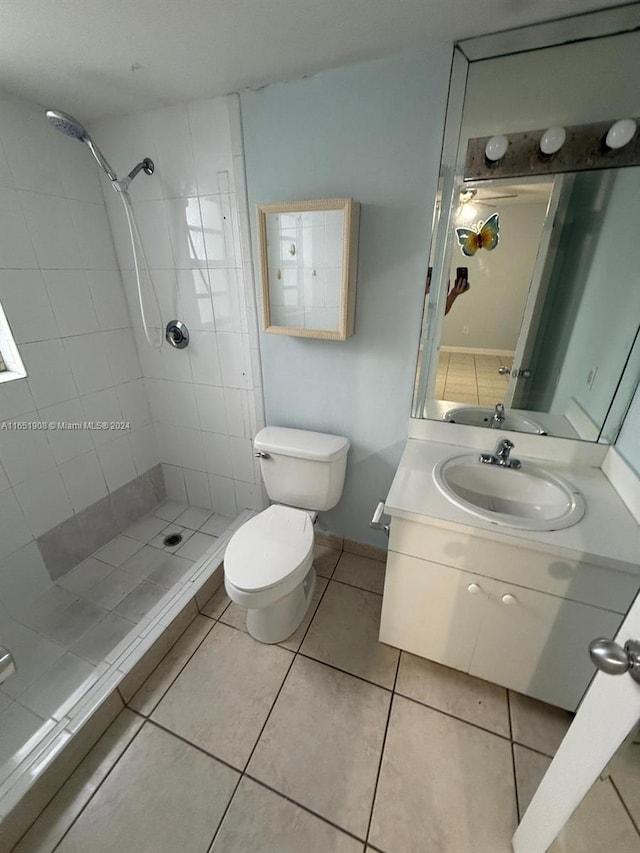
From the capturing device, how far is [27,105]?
131 centimetres

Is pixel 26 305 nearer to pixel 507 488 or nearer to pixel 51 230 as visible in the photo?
pixel 51 230

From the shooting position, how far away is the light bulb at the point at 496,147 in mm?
1053

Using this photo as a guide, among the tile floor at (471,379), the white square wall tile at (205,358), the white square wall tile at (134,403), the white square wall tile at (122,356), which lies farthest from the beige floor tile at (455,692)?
the white square wall tile at (122,356)

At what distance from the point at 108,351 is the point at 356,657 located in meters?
1.84

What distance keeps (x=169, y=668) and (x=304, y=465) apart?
3.10 ft

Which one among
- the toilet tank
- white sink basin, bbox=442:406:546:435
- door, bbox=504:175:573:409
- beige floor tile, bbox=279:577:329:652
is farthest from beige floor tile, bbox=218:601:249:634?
door, bbox=504:175:573:409

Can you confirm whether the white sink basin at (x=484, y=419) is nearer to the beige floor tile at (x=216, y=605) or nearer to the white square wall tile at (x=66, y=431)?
the beige floor tile at (x=216, y=605)

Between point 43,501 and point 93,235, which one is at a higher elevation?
point 93,235

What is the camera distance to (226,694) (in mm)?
1246

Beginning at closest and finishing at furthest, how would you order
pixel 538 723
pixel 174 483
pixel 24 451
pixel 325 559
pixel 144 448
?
pixel 538 723 < pixel 24 451 < pixel 325 559 < pixel 144 448 < pixel 174 483

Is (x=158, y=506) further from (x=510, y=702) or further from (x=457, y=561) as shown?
(x=510, y=702)

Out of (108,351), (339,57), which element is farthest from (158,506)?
(339,57)

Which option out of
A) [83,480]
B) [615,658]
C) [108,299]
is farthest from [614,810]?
[108,299]

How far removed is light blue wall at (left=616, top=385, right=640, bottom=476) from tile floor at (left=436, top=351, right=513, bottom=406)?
376 mm
